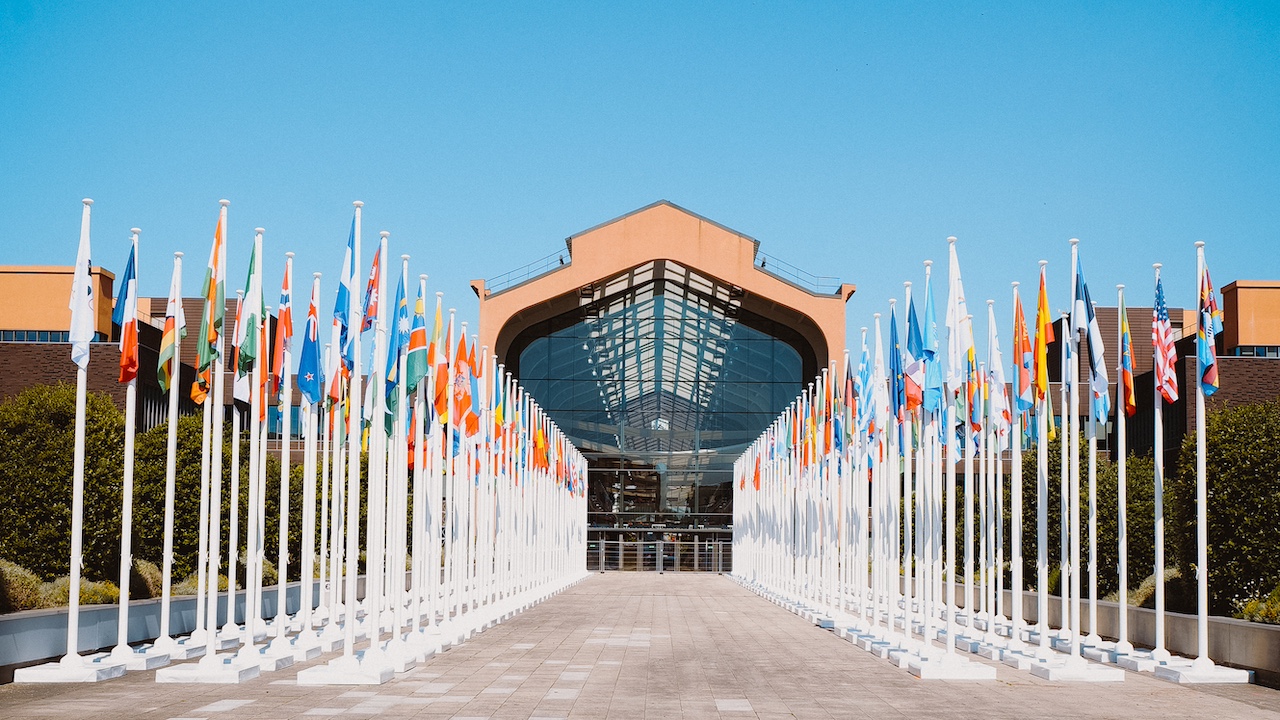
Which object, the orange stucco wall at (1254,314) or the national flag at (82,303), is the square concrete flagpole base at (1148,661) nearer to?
the national flag at (82,303)

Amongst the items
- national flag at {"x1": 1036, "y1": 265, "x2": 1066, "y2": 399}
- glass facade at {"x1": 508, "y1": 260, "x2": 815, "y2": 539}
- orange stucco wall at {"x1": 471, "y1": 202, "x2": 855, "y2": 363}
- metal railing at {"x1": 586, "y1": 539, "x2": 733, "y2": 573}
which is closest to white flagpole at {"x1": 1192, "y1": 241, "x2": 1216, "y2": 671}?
national flag at {"x1": 1036, "y1": 265, "x2": 1066, "y2": 399}

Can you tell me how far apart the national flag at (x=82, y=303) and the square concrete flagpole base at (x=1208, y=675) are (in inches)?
672

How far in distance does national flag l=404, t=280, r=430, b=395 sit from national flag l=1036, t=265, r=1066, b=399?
1078cm

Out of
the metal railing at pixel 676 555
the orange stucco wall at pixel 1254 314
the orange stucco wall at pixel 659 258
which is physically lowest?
the metal railing at pixel 676 555

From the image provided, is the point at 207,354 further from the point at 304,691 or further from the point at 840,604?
the point at 840,604

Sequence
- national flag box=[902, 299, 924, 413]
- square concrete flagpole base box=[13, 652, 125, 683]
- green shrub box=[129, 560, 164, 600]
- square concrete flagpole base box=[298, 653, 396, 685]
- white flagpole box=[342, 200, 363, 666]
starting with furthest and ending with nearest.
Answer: green shrub box=[129, 560, 164, 600]
national flag box=[902, 299, 924, 413]
white flagpole box=[342, 200, 363, 666]
square concrete flagpole base box=[298, 653, 396, 685]
square concrete flagpole base box=[13, 652, 125, 683]

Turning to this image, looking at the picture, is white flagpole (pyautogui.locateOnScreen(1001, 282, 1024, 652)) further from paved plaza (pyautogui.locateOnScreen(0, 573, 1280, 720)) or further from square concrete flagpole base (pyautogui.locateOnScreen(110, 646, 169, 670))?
square concrete flagpole base (pyautogui.locateOnScreen(110, 646, 169, 670))

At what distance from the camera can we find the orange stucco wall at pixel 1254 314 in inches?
2653

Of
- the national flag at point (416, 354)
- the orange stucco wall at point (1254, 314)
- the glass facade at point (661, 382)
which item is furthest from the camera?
the glass facade at point (661, 382)

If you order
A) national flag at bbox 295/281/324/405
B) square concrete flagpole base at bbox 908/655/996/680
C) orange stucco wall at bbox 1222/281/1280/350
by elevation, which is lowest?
square concrete flagpole base at bbox 908/655/996/680

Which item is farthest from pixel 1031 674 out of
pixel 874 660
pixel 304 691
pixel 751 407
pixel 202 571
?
pixel 751 407

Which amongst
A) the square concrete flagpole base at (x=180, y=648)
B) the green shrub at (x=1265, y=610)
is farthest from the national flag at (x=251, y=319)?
the green shrub at (x=1265, y=610)

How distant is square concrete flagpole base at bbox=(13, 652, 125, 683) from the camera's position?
19781mm

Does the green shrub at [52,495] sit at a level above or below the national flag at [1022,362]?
below
